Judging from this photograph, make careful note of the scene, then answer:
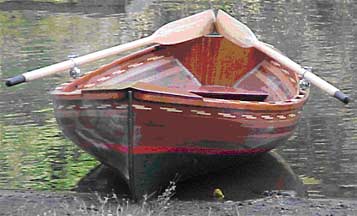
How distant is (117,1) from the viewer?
2755 centimetres

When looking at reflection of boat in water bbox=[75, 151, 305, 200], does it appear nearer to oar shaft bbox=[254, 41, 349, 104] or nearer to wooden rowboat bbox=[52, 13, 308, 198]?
wooden rowboat bbox=[52, 13, 308, 198]

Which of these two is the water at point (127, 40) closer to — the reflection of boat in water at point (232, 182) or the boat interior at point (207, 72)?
the reflection of boat in water at point (232, 182)

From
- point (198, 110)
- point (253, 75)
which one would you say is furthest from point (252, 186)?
point (253, 75)

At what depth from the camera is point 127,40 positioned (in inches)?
736

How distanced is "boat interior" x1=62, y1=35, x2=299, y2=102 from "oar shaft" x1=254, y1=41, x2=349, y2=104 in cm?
39

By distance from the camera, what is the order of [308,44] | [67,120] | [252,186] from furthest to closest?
[308,44], [252,186], [67,120]

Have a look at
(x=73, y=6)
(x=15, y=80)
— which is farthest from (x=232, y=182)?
(x=73, y=6)

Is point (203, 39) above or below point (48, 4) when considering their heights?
above

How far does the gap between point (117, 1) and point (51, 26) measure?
556cm

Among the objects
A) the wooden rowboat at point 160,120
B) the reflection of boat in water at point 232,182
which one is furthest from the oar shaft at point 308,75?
the reflection of boat in water at point 232,182

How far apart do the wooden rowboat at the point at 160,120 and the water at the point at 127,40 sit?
72cm

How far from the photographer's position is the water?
9688mm

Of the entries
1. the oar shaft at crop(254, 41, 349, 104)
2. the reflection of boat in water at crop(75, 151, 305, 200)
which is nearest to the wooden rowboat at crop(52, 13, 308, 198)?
the reflection of boat in water at crop(75, 151, 305, 200)

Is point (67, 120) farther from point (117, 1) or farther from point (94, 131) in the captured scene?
point (117, 1)
